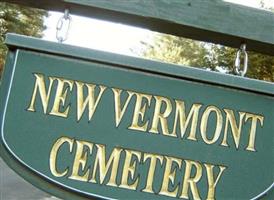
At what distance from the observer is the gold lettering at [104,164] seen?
131 cm

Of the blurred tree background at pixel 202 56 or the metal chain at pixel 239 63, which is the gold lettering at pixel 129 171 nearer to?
the metal chain at pixel 239 63

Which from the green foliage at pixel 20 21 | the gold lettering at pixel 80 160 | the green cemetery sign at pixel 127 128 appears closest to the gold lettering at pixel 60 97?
the green cemetery sign at pixel 127 128

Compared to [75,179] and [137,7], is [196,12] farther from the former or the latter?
[75,179]

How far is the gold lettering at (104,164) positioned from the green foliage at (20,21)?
64.7 feet

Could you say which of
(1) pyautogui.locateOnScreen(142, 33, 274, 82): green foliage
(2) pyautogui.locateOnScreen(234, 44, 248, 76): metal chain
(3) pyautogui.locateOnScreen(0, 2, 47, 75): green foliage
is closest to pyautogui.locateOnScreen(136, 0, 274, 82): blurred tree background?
(1) pyautogui.locateOnScreen(142, 33, 274, 82): green foliage

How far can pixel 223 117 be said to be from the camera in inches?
55.7

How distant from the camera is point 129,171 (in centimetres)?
133

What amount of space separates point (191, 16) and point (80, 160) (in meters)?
0.66

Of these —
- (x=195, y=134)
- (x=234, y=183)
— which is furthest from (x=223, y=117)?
(x=234, y=183)

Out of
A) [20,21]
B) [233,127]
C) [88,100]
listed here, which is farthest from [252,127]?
[20,21]

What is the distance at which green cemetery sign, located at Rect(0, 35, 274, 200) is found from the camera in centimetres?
131

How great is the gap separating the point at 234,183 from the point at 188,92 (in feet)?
1.12

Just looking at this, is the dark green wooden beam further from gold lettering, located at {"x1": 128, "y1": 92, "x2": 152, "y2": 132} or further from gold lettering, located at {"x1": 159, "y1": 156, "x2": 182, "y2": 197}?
gold lettering, located at {"x1": 159, "y1": 156, "x2": 182, "y2": 197}

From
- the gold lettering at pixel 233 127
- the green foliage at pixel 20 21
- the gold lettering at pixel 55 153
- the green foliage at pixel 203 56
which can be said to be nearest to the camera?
the gold lettering at pixel 55 153
